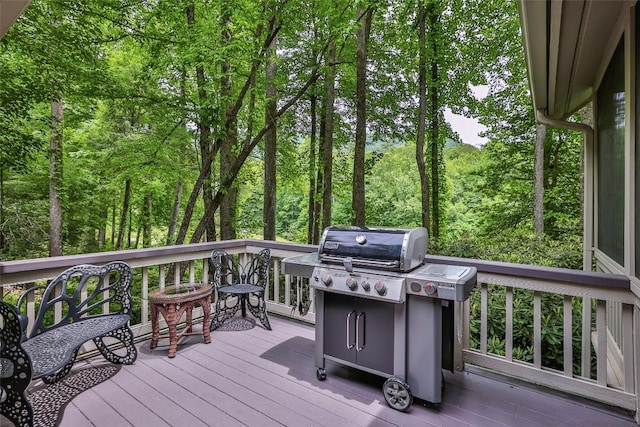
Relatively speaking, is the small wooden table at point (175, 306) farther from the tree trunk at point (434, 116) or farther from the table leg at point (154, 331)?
the tree trunk at point (434, 116)

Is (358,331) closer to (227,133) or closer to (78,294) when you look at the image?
(78,294)

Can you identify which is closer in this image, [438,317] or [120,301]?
[438,317]

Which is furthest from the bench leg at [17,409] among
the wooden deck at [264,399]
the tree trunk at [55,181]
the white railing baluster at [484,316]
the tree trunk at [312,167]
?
the tree trunk at [312,167]

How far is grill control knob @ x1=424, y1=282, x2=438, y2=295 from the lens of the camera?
2.12 m

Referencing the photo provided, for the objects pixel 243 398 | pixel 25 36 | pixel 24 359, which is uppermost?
pixel 25 36

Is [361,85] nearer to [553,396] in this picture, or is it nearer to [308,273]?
[308,273]

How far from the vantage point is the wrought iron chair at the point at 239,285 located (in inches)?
146

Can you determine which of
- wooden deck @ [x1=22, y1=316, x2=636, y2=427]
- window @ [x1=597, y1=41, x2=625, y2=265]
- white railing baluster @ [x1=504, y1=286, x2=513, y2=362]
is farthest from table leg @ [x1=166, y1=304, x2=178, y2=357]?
window @ [x1=597, y1=41, x2=625, y2=265]

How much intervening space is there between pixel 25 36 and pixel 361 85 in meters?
5.32

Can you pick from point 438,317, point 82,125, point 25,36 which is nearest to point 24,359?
point 438,317

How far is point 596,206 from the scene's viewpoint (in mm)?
3473

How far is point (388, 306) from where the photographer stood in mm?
2375

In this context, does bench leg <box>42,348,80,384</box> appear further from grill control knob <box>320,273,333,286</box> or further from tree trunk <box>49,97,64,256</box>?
tree trunk <box>49,97,64,256</box>

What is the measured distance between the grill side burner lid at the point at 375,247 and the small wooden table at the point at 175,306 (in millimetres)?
1373
